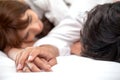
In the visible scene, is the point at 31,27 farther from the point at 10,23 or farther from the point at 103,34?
the point at 103,34

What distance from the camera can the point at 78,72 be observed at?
2.64 ft

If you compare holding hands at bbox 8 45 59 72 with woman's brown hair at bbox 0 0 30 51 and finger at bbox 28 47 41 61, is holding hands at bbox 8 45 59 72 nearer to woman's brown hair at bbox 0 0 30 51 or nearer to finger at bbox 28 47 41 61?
finger at bbox 28 47 41 61

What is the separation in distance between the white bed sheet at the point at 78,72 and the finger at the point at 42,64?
3cm

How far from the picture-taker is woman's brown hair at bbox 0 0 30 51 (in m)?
1.29

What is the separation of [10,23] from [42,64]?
419mm

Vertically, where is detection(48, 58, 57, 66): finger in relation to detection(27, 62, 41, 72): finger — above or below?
above

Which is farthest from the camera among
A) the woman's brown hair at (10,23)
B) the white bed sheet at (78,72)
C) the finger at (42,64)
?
the woman's brown hair at (10,23)

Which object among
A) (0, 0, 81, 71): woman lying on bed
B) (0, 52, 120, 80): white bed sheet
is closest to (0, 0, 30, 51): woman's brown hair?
(0, 0, 81, 71): woman lying on bed

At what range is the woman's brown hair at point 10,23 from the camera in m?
1.29

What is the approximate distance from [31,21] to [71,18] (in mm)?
194

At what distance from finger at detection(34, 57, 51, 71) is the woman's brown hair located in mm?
387

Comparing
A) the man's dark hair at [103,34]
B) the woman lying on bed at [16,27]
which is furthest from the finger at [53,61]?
the woman lying on bed at [16,27]

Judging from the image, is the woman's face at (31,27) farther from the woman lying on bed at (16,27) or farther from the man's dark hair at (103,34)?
the man's dark hair at (103,34)

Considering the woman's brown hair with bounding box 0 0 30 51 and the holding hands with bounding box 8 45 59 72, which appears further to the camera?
the woman's brown hair with bounding box 0 0 30 51
